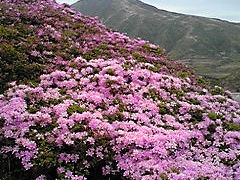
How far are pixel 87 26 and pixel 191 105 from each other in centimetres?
1170

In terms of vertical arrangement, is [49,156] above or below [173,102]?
below

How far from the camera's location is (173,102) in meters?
16.0

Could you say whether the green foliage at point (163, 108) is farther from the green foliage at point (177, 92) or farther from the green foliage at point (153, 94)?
the green foliage at point (177, 92)

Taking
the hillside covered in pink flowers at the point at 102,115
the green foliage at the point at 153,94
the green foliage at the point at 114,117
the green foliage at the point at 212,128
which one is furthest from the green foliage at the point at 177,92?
the green foliage at the point at 114,117

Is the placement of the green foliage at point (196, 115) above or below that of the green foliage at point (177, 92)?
below

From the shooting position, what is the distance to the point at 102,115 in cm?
1367

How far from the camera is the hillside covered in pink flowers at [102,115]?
11.6m

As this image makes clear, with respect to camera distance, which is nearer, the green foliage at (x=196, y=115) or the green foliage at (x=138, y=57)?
the green foliage at (x=196, y=115)

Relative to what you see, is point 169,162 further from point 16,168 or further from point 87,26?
point 87,26

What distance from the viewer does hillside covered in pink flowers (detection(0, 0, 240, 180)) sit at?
11.6 m

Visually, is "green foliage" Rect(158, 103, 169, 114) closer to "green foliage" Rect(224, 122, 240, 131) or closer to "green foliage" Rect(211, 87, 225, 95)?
"green foliage" Rect(224, 122, 240, 131)

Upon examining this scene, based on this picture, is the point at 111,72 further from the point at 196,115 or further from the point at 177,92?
the point at 196,115

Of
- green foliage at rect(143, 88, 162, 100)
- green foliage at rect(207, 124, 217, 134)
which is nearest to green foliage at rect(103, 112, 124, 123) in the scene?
green foliage at rect(143, 88, 162, 100)

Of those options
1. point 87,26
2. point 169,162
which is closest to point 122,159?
point 169,162
